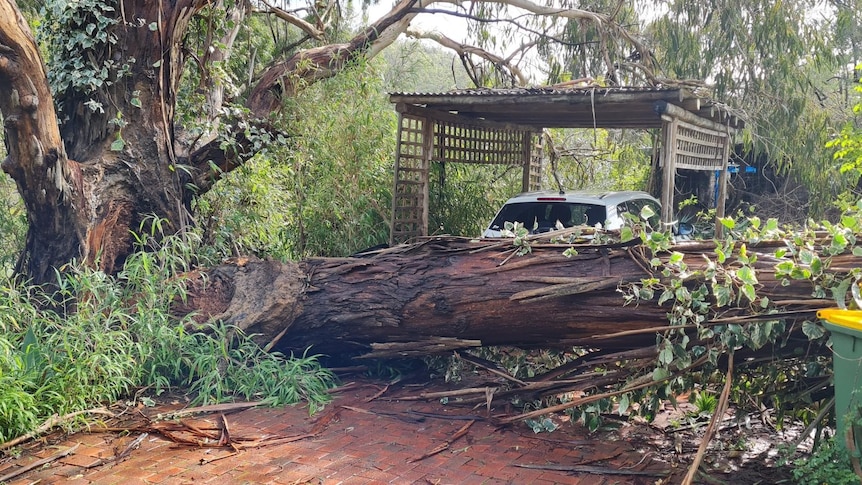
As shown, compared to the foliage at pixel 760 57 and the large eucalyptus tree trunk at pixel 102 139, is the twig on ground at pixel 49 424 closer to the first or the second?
the large eucalyptus tree trunk at pixel 102 139

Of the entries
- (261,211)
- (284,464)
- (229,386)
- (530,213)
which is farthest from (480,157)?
(284,464)

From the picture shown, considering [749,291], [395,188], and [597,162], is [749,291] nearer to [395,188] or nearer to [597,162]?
[395,188]

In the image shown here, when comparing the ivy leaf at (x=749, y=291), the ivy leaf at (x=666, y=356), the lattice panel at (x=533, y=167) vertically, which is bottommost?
the ivy leaf at (x=666, y=356)

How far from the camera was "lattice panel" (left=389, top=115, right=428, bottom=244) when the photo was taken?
8.85m

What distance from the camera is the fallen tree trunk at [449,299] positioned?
170 inches

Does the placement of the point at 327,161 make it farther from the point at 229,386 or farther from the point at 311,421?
the point at 311,421

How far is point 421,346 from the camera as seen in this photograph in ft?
17.3

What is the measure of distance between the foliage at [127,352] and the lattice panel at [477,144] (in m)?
4.65

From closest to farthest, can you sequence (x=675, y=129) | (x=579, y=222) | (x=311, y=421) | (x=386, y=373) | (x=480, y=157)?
(x=311, y=421) < (x=386, y=373) < (x=579, y=222) < (x=675, y=129) < (x=480, y=157)

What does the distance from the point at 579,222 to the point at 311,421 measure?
4039mm

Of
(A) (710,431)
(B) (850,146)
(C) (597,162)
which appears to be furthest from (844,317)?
(C) (597,162)

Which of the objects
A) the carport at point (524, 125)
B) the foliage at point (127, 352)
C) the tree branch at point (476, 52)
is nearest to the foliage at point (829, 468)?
the foliage at point (127, 352)

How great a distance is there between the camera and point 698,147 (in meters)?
9.71

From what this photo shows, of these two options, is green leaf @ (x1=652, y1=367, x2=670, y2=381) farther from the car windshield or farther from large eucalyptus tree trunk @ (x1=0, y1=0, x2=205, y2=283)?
large eucalyptus tree trunk @ (x1=0, y1=0, x2=205, y2=283)
